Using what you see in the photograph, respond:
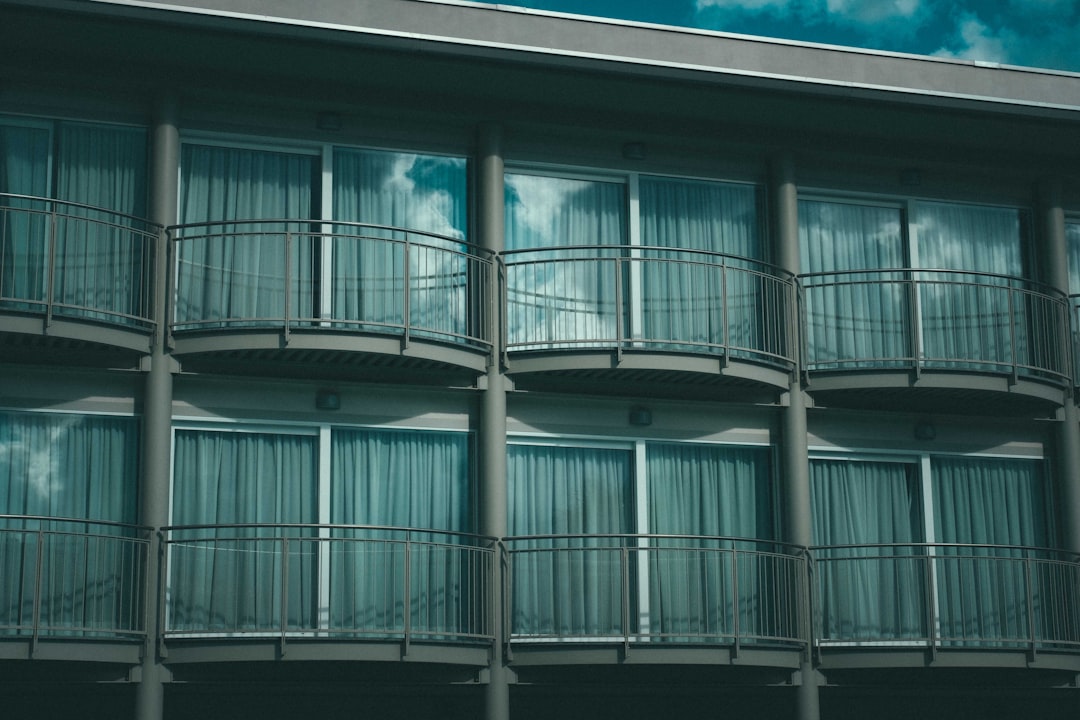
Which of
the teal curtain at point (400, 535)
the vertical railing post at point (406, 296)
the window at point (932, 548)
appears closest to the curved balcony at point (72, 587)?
A: the teal curtain at point (400, 535)

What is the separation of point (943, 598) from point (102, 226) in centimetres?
1099

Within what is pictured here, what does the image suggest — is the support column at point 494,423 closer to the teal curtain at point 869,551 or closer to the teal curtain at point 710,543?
the teal curtain at point 710,543

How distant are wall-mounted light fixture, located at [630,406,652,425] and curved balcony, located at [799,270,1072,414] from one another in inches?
84.2

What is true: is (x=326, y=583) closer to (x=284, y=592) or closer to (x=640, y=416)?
(x=284, y=592)

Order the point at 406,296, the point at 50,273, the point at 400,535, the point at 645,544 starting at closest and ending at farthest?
the point at 50,273 → the point at 406,296 → the point at 400,535 → the point at 645,544

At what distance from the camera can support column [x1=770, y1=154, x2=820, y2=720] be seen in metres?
19.9

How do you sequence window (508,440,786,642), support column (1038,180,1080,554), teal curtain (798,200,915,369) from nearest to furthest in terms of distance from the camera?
window (508,440,786,642) < teal curtain (798,200,915,369) < support column (1038,180,1080,554)

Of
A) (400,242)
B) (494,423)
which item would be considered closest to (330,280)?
(400,242)

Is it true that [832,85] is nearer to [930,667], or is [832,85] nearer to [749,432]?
[749,432]

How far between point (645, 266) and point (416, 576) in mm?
4961

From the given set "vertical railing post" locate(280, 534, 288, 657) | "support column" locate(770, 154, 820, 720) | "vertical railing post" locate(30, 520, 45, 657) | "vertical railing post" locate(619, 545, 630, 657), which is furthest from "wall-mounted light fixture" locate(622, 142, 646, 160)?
"vertical railing post" locate(30, 520, 45, 657)

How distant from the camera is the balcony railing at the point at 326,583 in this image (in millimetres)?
17984

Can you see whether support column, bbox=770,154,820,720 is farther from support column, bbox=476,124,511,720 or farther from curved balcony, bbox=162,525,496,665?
curved balcony, bbox=162,525,496,665

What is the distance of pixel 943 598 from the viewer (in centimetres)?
2067
